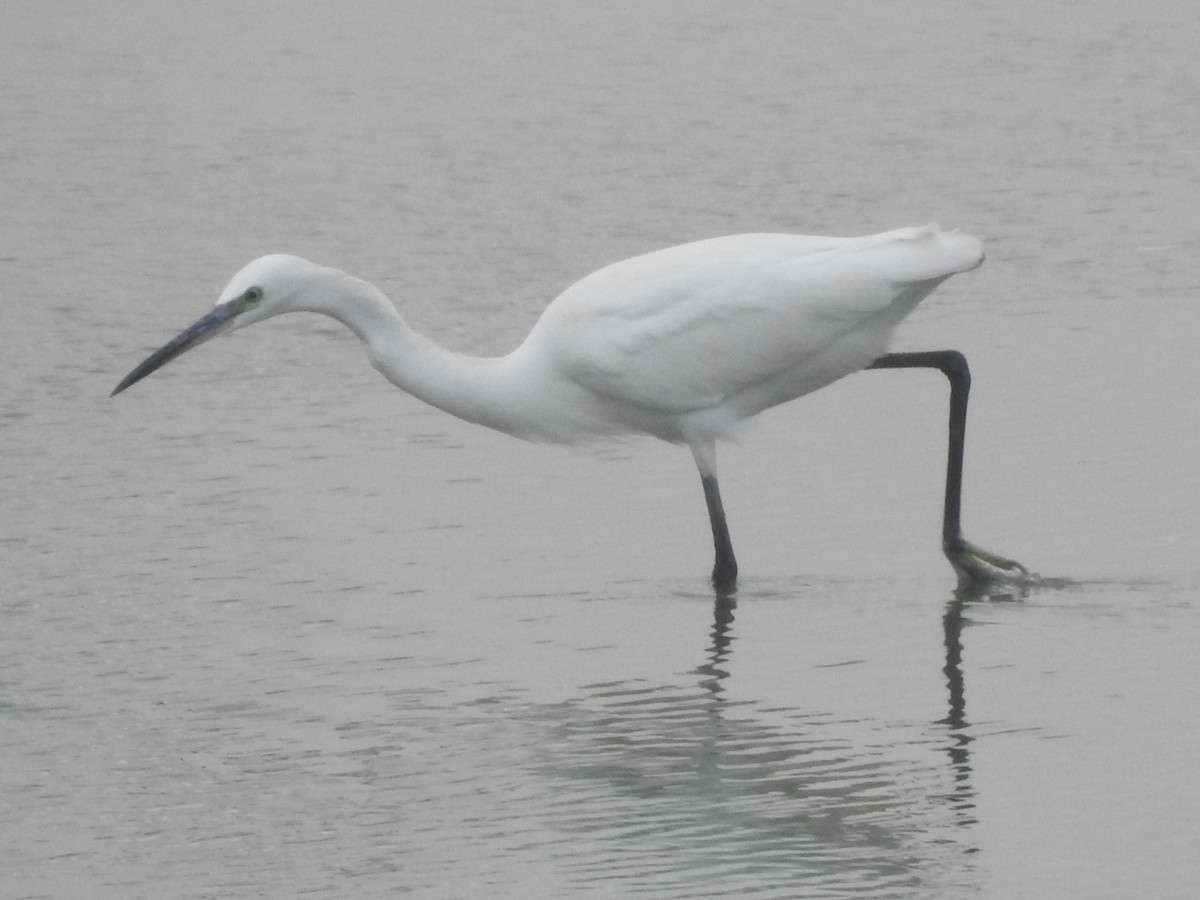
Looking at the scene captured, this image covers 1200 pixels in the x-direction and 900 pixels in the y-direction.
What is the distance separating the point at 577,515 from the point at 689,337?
32.2 inches

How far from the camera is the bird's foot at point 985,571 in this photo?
6.88 m

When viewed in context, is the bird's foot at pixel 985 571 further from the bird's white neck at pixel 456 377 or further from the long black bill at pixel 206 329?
the long black bill at pixel 206 329

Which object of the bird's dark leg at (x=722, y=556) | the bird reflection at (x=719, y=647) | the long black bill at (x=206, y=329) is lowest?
the bird reflection at (x=719, y=647)

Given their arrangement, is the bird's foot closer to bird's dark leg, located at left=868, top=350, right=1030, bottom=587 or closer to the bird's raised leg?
bird's dark leg, located at left=868, top=350, right=1030, bottom=587

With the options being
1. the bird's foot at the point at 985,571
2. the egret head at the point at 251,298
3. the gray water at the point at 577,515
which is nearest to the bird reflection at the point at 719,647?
the gray water at the point at 577,515

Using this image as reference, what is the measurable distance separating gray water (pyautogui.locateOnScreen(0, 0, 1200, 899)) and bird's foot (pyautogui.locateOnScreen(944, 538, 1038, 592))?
0.27ft

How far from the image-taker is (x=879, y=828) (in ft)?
→ 16.9

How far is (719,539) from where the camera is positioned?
7004 millimetres

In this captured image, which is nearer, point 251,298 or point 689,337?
point 251,298

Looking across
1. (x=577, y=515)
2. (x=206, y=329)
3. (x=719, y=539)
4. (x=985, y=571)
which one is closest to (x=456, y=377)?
(x=577, y=515)

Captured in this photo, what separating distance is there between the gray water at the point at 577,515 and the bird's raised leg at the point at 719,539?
72mm

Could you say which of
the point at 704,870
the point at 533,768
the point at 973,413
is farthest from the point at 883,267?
the point at 704,870

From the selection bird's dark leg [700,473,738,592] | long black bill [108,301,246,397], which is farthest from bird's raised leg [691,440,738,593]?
long black bill [108,301,246,397]

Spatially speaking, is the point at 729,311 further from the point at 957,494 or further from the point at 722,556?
the point at 957,494
